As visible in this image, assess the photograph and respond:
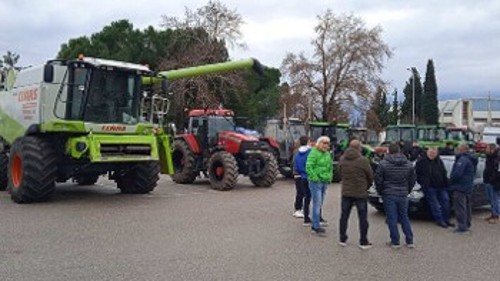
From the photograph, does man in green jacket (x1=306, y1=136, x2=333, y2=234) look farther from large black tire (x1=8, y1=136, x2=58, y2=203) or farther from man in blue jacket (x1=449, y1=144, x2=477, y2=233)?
large black tire (x1=8, y1=136, x2=58, y2=203)

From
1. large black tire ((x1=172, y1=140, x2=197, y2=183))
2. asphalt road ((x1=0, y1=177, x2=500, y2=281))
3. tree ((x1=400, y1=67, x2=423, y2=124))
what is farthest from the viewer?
tree ((x1=400, y1=67, x2=423, y2=124))

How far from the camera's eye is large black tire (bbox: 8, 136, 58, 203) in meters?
12.4

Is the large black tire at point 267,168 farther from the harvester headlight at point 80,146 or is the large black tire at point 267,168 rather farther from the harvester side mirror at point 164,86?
the harvester headlight at point 80,146

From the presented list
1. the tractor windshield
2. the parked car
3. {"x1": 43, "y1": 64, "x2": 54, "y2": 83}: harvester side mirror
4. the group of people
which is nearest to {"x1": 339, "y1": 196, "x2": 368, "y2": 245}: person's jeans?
the group of people

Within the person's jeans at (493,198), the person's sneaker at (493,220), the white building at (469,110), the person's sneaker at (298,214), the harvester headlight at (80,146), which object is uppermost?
the white building at (469,110)

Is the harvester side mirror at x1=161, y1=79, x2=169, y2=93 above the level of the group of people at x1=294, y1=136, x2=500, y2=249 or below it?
above

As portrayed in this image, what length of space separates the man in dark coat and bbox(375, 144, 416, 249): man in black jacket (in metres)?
0.29

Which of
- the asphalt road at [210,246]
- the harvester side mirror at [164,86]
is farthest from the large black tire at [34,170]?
the harvester side mirror at [164,86]

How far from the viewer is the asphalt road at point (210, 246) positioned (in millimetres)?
7125

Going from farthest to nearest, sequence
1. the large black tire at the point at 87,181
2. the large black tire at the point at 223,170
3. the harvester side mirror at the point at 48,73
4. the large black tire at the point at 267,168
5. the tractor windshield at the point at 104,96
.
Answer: the large black tire at the point at 267,168
the large black tire at the point at 87,181
the large black tire at the point at 223,170
the tractor windshield at the point at 104,96
the harvester side mirror at the point at 48,73

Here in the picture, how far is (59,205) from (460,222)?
8249mm

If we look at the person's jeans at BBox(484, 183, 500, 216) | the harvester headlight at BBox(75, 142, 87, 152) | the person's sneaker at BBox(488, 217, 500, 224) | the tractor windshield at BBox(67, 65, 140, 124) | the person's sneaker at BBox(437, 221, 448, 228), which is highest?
the tractor windshield at BBox(67, 65, 140, 124)

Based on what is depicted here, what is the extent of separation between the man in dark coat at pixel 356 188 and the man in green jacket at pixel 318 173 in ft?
2.77

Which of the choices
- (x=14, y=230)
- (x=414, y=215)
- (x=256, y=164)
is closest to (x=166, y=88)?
(x=256, y=164)
